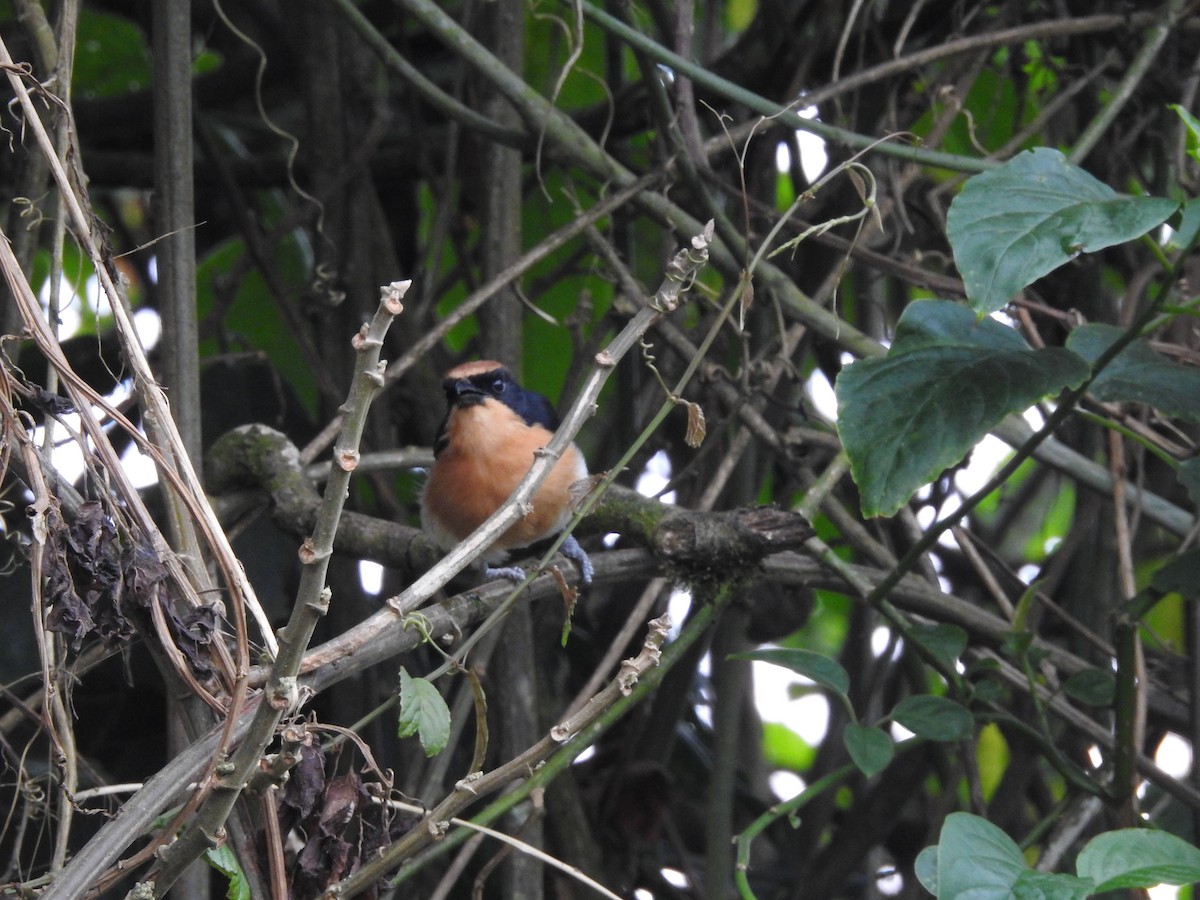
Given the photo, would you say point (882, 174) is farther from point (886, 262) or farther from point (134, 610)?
point (134, 610)

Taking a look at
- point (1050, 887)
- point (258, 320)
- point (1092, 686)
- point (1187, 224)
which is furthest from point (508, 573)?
point (1187, 224)

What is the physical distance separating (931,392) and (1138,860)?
0.75 metres

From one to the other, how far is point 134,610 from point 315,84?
7.85 feet

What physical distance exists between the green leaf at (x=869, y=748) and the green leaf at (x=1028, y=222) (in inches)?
32.5

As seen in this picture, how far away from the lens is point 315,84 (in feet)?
11.9

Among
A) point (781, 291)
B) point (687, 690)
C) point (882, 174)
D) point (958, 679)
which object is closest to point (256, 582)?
point (687, 690)

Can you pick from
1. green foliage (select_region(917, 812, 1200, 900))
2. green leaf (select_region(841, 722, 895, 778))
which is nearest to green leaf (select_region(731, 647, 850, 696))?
green leaf (select_region(841, 722, 895, 778))

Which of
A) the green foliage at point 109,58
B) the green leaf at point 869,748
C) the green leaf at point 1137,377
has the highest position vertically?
the green foliage at point 109,58

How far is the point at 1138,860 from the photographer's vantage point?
1754 millimetres

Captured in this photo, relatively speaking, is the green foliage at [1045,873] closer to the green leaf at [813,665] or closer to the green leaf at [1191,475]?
the green leaf at [813,665]

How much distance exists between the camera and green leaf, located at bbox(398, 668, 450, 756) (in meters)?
1.52

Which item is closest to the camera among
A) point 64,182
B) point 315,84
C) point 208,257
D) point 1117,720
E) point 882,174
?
point 64,182

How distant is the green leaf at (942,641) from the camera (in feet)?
7.87

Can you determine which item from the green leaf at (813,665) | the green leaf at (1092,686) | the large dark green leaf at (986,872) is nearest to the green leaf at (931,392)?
the green leaf at (813,665)
